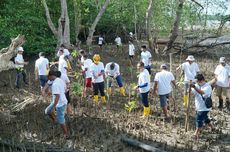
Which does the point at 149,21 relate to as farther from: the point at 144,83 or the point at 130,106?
the point at 144,83

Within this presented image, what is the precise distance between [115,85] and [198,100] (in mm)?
6634

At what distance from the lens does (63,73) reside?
10883 millimetres

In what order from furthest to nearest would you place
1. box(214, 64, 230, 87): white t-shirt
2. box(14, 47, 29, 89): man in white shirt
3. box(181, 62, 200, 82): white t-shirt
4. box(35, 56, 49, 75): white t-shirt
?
box(14, 47, 29, 89): man in white shirt → box(35, 56, 49, 75): white t-shirt → box(181, 62, 200, 82): white t-shirt → box(214, 64, 230, 87): white t-shirt

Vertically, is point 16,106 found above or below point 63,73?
below

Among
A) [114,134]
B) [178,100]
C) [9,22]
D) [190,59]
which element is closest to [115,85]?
[178,100]

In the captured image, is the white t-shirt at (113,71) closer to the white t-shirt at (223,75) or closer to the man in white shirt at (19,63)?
the man in white shirt at (19,63)

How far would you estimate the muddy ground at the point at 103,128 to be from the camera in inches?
329

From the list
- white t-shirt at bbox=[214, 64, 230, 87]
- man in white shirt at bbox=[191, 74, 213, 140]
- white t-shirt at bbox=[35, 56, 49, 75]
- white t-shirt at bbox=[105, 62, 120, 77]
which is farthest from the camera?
white t-shirt at bbox=[105, 62, 120, 77]

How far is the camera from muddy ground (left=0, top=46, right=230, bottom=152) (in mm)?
8359

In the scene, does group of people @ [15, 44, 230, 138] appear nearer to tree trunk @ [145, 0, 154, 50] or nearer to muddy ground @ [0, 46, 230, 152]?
muddy ground @ [0, 46, 230, 152]

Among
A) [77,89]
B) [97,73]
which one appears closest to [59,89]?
[97,73]

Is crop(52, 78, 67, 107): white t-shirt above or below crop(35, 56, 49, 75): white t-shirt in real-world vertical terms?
below

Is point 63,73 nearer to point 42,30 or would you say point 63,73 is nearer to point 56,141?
point 56,141

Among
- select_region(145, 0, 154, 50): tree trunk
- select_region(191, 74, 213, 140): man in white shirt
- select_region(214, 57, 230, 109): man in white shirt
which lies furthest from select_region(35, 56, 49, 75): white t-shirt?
select_region(145, 0, 154, 50): tree trunk
